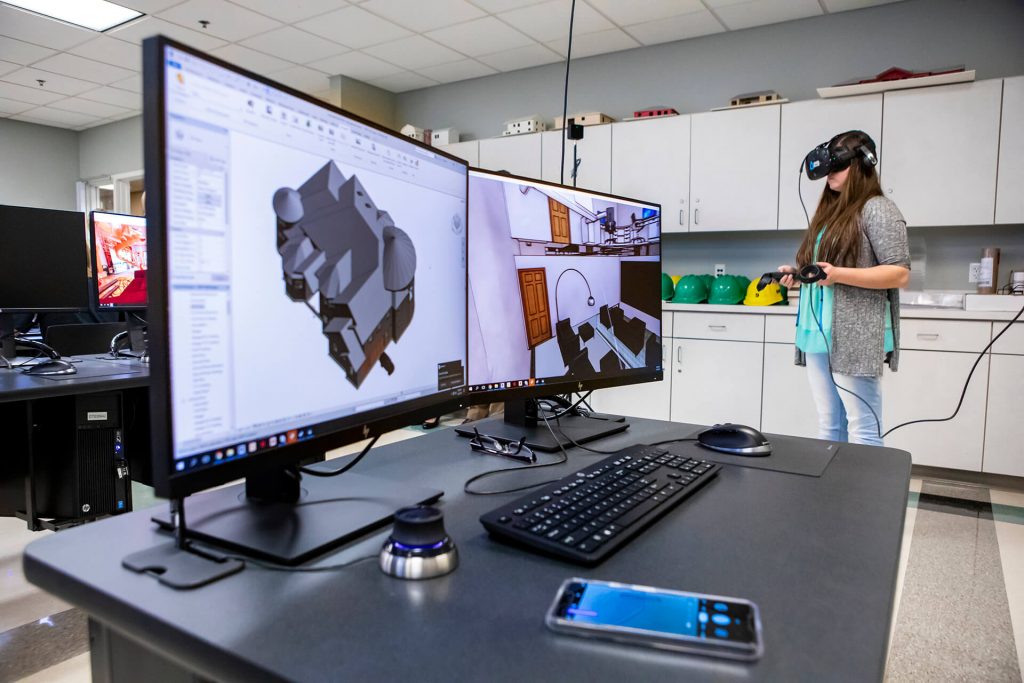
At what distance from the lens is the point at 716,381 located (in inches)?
149

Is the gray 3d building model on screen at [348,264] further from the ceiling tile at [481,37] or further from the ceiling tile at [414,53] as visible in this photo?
the ceiling tile at [414,53]

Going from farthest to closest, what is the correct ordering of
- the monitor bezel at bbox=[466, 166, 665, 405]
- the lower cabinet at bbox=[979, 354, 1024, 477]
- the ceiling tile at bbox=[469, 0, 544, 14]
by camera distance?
the ceiling tile at bbox=[469, 0, 544, 14] < the lower cabinet at bbox=[979, 354, 1024, 477] < the monitor bezel at bbox=[466, 166, 665, 405]

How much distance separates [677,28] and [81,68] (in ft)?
15.6

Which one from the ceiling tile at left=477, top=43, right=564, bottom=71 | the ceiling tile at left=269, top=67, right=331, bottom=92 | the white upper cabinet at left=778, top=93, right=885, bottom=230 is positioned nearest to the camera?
the white upper cabinet at left=778, top=93, right=885, bottom=230

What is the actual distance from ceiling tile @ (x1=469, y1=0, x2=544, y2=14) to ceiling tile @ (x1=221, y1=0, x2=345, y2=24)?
2.75 feet

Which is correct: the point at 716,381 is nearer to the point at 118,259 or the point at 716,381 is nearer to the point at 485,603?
the point at 118,259

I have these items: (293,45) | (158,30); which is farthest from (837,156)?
(158,30)

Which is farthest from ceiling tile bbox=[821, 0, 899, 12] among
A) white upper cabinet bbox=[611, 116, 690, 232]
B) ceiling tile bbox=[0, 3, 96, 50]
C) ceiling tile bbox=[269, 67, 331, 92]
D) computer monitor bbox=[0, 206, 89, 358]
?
ceiling tile bbox=[0, 3, 96, 50]

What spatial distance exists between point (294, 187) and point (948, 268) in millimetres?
4065

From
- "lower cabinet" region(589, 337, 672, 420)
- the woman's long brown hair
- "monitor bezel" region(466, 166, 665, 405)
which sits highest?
the woman's long brown hair

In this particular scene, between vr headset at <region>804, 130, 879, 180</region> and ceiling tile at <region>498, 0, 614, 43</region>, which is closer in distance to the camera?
vr headset at <region>804, 130, 879, 180</region>

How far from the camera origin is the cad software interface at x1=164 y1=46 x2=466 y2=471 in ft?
1.69

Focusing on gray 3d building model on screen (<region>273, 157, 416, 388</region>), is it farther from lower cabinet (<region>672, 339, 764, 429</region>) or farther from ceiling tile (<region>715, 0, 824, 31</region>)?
ceiling tile (<region>715, 0, 824, 31</region>)

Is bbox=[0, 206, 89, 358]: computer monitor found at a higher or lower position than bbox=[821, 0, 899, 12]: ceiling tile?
lower
